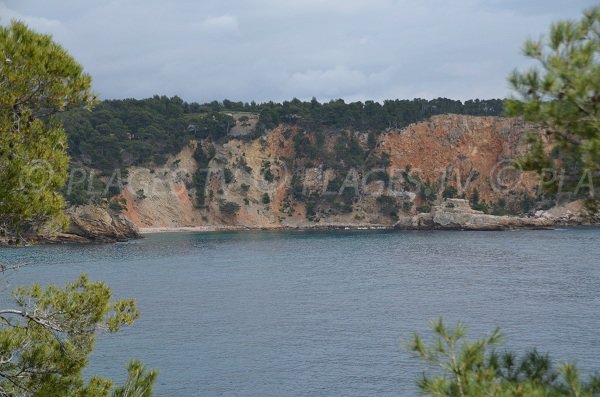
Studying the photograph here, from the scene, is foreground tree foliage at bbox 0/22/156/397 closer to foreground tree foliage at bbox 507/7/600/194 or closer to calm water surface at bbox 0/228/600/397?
foreground tree foliage at bbox 507/7/600/194

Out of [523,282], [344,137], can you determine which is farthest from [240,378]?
[344,137]

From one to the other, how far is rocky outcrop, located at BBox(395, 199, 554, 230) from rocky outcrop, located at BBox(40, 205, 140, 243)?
5644 cm

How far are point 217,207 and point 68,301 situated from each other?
417ft

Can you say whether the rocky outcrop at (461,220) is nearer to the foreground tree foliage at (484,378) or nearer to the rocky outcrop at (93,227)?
the rocky outcrop at (93,227)

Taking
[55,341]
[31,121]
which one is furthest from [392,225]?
[31,121]

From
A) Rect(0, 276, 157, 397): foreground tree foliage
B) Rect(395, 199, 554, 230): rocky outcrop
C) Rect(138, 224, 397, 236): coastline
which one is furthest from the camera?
Rect(138, 224, 397, 236): coastline

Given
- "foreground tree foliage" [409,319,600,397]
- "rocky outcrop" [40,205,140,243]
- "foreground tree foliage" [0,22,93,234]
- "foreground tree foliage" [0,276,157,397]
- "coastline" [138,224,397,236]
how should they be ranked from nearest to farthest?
"foreground tree foliage" [409,319,600,397] < "foreground tree foliage" [0,22,93,234] < "foreground tree foliage" [0,276,157,397] < "rocky outcrop" [40,205,140,243] < "coastline" [138,224,397,236]

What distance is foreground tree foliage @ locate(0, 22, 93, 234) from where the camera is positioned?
11211mm

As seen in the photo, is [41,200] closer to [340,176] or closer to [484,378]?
[484,378]

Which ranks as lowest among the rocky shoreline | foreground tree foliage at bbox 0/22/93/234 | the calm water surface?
the calm water surface

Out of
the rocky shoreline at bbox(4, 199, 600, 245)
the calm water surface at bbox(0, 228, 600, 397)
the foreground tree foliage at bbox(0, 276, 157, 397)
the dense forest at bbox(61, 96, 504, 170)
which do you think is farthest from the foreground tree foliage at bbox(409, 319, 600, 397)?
the dense forest at bbox(61, 96, 504, 170)

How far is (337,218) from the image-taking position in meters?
142

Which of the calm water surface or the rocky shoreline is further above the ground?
the rocky shoreline

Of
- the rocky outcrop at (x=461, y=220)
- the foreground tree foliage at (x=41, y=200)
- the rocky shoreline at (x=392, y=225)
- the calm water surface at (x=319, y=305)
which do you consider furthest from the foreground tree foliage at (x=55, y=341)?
the rocky outcrop at (x=461, y=220)
